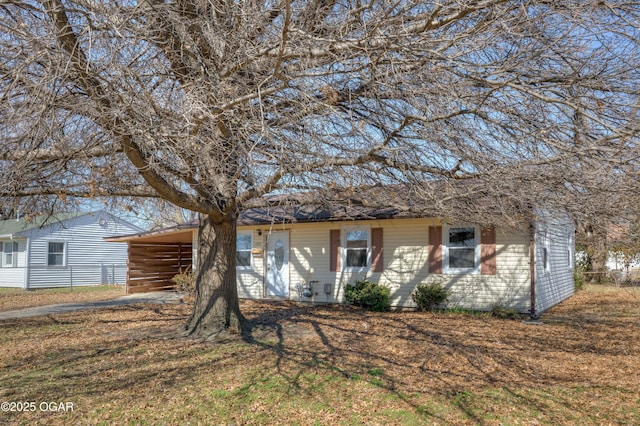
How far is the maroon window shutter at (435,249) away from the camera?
42.1ft

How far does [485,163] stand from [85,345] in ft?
24.2

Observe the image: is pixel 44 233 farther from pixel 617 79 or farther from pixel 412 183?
pixel 617 79

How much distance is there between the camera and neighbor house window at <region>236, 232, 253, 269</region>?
16062mm

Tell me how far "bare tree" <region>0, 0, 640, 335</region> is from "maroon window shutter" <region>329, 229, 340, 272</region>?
7196 mm

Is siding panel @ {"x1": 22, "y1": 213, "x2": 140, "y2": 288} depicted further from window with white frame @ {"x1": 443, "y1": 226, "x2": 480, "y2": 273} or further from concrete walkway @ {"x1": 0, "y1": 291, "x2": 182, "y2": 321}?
window with white frame @ {"x1": 443, "y1": 226, "x2": 480, "y2": 273}

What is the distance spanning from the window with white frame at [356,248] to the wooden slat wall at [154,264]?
720cm

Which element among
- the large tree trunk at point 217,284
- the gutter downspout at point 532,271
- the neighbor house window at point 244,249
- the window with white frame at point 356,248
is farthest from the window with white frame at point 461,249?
the neighbor house window at point 244,249

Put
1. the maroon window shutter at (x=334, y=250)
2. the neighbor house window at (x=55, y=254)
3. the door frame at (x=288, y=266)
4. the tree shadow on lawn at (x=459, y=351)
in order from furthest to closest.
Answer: the neighbor house window at (x=55, y=254), the door frame at (x=288, y=266), the maroon window shutter at (x=334, y=250), the tree shadow on lawn at (x=459, y=351)

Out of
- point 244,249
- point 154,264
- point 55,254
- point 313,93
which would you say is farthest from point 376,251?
point 55,254

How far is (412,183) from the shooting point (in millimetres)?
7355

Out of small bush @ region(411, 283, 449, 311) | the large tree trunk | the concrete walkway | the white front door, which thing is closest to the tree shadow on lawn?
small bush @ region(411, 283, 449, 311)

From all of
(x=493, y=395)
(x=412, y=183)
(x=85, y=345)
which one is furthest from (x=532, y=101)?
(x=85, y=345)

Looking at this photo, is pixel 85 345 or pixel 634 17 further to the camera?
pixel 85 345

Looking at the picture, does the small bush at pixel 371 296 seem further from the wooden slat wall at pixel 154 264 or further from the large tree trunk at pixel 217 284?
the wooden slat wall at pixel 154 264
